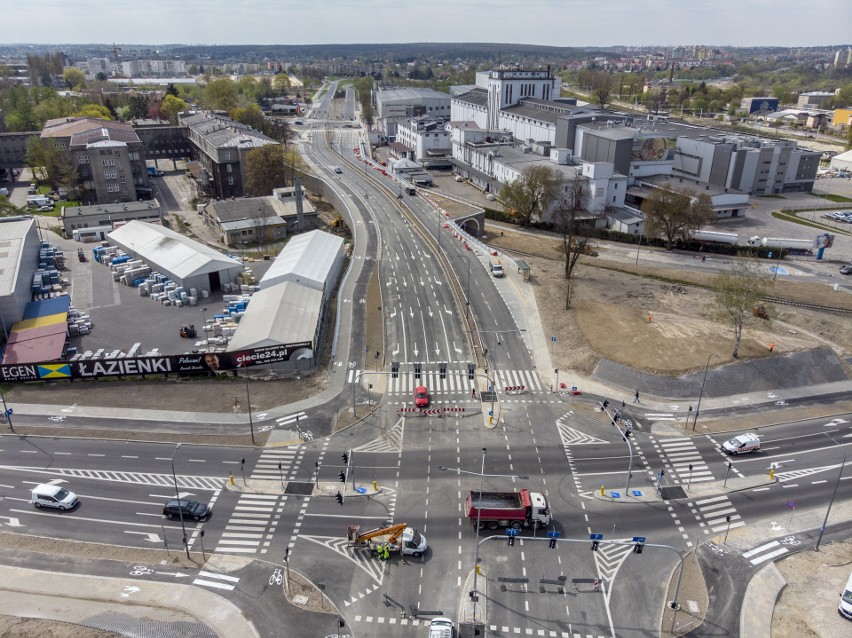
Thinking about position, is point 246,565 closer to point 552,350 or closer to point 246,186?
point 552,350

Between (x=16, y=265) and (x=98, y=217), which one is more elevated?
(x=16, y=265)

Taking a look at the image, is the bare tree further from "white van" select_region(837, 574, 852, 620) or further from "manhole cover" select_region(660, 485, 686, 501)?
"white van" select_region(837, 574, 852, 620)

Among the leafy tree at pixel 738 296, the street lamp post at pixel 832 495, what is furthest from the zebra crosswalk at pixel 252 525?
the leafy tree at pixel 738 296

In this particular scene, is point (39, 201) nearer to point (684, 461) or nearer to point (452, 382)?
point (452, 382)

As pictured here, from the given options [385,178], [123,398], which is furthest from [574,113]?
[123,398]

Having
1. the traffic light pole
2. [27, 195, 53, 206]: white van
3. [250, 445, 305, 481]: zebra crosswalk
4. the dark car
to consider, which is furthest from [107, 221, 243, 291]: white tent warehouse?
the traffic light pole

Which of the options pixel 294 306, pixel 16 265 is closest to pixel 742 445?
pixel 294 306

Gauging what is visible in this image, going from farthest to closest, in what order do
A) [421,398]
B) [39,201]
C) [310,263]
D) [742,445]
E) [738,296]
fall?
[39,201] < [310,263] < [738,296] < [421,398] < [742,445]
